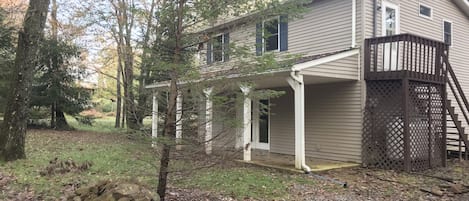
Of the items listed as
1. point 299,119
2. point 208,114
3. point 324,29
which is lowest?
point 299,119

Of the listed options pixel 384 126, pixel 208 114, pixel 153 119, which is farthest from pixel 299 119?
pixel 153 119

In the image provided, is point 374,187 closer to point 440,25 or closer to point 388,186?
point 388,186

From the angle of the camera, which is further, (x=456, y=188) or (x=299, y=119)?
(x=299, y=119)

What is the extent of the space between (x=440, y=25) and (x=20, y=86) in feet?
40.1

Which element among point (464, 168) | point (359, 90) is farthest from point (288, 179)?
point (464, 168)

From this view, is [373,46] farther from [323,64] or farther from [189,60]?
[189,60]

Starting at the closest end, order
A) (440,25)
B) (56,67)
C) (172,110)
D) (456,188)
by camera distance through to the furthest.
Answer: (172,110) < (456,188) < (440,25) < (56,67)

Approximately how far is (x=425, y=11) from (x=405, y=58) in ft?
10.4

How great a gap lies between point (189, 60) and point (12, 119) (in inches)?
208

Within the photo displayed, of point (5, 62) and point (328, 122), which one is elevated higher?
point (5, 62)

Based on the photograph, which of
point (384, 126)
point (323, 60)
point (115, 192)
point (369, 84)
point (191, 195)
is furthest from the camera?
point (369, 84)

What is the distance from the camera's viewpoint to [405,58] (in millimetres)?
9430

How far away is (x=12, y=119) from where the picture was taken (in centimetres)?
831

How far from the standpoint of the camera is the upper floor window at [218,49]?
17.9 feet
